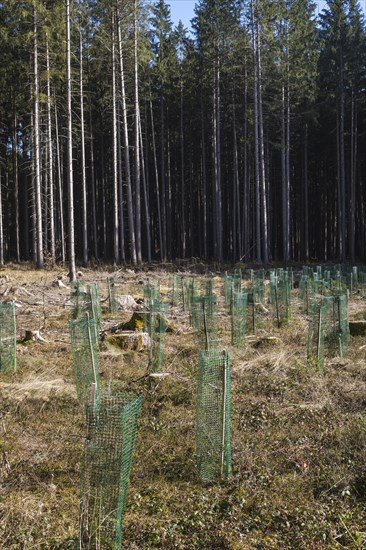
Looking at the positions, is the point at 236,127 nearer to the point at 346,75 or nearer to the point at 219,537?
the point at 346,75

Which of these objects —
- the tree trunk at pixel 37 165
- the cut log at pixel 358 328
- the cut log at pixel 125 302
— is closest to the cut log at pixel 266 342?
the cut log at pixel 358 328

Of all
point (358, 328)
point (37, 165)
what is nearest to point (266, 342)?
point (358, 328)

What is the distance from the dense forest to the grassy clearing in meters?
11.4

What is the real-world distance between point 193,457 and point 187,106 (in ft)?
91.3

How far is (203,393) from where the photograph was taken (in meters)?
4.62

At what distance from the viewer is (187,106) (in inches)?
1176

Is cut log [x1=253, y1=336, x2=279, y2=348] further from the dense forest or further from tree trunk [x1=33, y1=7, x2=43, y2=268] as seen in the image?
tree trunk [x1=33, y1=7, x2=43, y2=268]

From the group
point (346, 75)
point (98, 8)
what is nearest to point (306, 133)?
point (346, 75)

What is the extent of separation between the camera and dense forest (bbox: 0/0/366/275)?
21906mm

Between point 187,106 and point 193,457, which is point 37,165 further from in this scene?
point 193,457

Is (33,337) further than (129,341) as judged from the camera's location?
Yes

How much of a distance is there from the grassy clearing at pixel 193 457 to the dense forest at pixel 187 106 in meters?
11.4

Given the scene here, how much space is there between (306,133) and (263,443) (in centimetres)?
2715

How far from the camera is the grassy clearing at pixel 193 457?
355 centimetres
